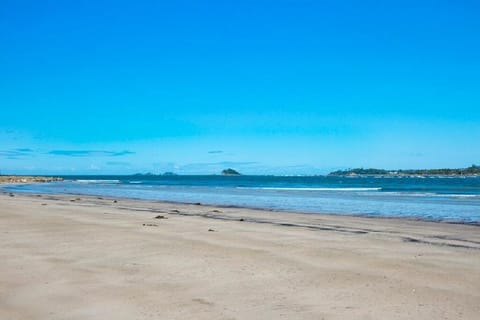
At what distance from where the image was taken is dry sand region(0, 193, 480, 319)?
605 centimetres

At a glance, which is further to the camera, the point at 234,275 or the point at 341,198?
the point at 341,198

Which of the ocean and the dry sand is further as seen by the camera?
the ocean

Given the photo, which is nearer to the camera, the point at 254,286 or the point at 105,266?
the point at 254,286

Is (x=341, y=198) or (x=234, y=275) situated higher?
(x=341, y=198)

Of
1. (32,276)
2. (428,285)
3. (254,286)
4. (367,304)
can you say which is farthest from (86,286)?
(428,285)

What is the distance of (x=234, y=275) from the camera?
7934mm

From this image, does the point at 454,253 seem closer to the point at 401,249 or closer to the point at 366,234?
the point at 401,249

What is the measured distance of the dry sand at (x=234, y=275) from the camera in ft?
19.9

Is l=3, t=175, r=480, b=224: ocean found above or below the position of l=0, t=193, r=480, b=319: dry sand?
above

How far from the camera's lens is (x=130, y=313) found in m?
5.89

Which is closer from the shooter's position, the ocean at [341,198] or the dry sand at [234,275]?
the dry sand at [234,275]

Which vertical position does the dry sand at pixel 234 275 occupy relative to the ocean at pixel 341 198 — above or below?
below

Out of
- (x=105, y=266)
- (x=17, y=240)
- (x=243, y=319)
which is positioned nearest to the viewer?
(x=243, y=319)

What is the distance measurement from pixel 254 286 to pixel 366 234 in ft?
24.5
